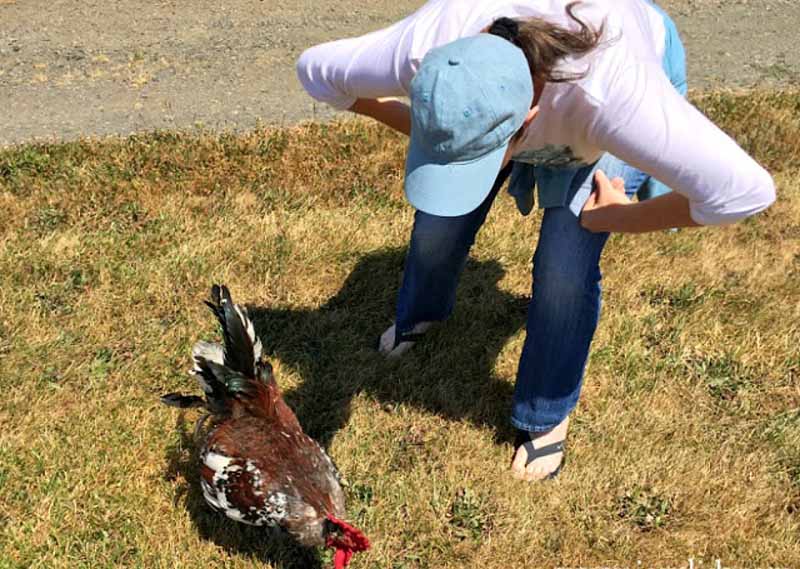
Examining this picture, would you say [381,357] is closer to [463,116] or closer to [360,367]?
[360,367]

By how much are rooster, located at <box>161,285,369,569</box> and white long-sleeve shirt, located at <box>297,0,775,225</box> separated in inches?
49.6

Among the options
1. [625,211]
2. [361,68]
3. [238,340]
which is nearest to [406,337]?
[238,340]

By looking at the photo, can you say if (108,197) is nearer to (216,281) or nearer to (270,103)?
(216,281)

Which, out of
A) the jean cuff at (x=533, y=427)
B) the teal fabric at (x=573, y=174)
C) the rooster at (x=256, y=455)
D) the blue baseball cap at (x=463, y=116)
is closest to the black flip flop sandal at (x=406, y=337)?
the jean cuff at (x=533, y=427)

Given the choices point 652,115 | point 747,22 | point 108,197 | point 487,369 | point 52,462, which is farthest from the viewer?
point 747,22

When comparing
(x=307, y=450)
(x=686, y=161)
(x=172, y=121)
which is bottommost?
(x=172, y=121)

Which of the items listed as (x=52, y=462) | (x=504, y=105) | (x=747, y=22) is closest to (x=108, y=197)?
(x=52, y=462)

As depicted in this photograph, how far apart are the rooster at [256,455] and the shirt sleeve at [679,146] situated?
152cm

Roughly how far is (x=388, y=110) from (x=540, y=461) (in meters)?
1.59

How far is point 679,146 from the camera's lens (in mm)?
2178

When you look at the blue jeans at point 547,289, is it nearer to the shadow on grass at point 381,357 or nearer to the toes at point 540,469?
the toes at point 540,469

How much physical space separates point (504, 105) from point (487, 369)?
6.90 ft

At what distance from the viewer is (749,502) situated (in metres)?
3.33

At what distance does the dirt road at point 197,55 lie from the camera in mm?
5793
